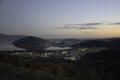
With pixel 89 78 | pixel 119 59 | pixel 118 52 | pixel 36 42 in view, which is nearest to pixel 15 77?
pixel 89 78

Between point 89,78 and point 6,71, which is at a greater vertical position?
point 6,71

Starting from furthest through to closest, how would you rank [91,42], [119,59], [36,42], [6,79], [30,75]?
[91,42] → [36,42] → [119,59] → [30,75] → [6,79]

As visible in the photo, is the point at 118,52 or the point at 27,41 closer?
the point at 118,52

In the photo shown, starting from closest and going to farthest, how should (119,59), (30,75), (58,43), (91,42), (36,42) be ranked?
(30,75), (119,59), (36,42), (91,42), (58,43)

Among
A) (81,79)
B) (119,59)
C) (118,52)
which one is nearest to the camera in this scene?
(81,79)

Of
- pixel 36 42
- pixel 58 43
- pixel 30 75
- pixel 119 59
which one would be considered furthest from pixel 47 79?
pixel 58 43

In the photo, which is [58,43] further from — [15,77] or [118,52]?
[15,77]

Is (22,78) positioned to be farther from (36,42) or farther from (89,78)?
(36,42)

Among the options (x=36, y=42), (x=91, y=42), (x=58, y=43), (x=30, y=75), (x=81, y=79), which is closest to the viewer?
(x=30, y=75)

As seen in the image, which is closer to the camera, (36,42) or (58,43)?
(36,42)
